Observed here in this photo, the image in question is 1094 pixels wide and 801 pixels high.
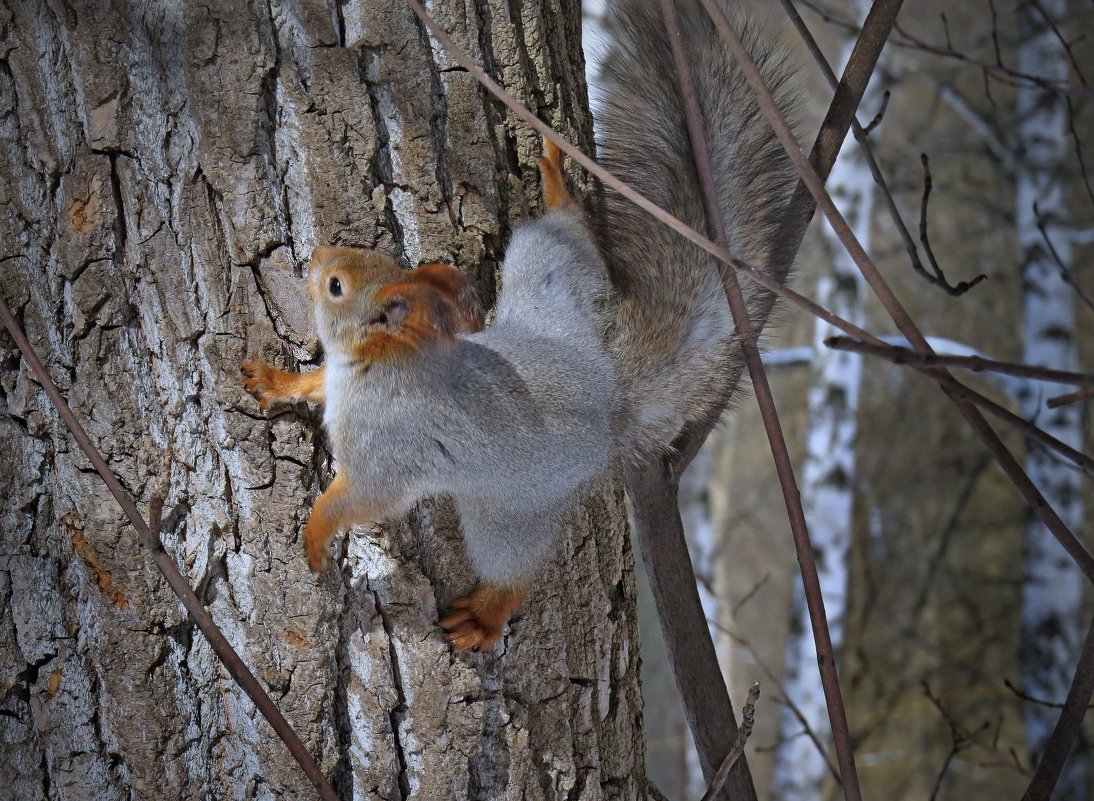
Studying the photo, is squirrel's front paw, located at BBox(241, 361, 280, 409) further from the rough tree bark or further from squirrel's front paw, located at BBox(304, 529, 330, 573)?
squirrel's front paw, located at BBox(304, 529, 330, 573)

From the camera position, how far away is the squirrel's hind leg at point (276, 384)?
1.09 meters

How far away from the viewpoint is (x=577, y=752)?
1.18m

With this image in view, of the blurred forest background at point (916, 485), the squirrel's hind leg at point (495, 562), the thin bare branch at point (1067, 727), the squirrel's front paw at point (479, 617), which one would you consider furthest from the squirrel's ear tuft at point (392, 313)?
the blurred forest background at point (916, 485)

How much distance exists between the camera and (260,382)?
1.09 meters

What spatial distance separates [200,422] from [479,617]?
42 centimetres

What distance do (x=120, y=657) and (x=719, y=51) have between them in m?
1.21

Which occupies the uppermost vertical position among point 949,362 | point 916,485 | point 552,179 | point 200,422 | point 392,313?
point 916,485

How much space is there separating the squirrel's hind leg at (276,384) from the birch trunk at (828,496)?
361 centimetres

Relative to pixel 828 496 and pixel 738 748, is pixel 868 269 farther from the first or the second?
pixel 828 496

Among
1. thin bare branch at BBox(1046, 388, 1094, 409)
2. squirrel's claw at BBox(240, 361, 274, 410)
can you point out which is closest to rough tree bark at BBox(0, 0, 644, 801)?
squirrel's claw at BBox(240, 361, 274, 410)

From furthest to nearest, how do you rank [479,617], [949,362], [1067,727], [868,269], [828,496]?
[828,496] < [479,617] < [1067,727] < [868,269] < [949,362]

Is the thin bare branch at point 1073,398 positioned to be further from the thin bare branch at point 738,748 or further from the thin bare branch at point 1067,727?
the thin bare branch at point 738,748

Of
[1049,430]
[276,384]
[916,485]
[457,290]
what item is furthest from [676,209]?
[916,485]

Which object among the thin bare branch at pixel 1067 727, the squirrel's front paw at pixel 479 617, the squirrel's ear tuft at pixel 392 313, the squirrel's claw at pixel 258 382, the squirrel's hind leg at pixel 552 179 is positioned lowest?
the thin bare branch at pixel 1067 727
